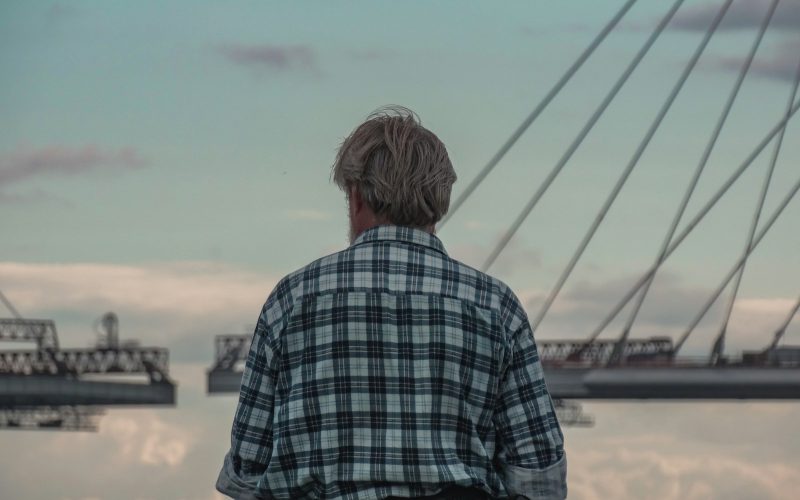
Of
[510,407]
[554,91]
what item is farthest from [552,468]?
[554,91]

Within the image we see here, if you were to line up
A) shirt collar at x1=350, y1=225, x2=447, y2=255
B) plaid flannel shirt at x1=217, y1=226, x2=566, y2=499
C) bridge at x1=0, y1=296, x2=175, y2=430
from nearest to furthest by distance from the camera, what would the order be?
plaid flannel shirt at x1=217, y1=226, x2=566, y2=499 → shirt collar at x1=350, y1=225, x2=447, y2=255 → bridge at x1=0, y1=296, x2=175, y2=430

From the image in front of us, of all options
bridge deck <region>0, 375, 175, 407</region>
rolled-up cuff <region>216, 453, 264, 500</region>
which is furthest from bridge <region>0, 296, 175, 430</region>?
rolled-up cuff <region>216, 453, 264, 500</region>

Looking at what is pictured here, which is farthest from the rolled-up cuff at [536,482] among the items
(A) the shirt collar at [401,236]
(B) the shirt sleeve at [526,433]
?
(A) the shirt collar at [401,236]

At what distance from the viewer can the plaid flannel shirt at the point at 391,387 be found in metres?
3.42

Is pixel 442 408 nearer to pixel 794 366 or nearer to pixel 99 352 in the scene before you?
pixel 794 366

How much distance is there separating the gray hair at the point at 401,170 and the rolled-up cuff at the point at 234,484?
580 mm

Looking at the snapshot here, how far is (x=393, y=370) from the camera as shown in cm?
342

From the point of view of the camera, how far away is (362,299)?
136 inches

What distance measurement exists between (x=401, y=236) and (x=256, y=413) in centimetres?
45

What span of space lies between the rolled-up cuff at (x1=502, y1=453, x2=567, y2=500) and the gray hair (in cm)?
52

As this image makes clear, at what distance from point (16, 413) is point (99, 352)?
19.3ft

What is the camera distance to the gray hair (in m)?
3.49

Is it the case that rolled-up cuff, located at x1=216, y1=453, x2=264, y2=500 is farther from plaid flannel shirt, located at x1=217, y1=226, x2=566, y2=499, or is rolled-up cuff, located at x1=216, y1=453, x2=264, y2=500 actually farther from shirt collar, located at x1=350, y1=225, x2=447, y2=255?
shirt collar, located at x1=350, y1=225, x2=447, y2=255

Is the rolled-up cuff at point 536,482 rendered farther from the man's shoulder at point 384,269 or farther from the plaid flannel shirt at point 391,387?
the man's shoulder at point 384,269
